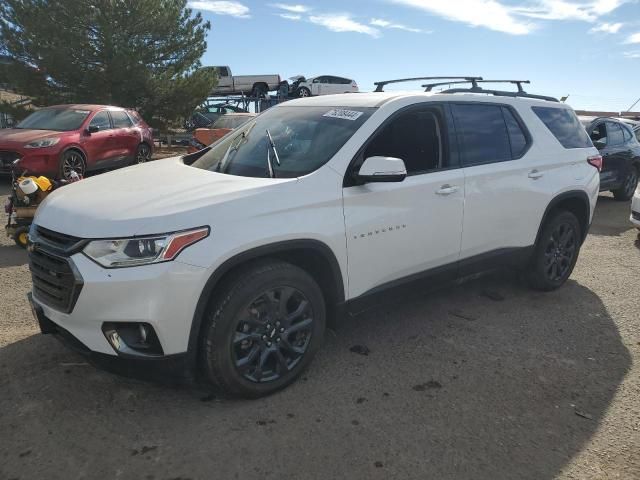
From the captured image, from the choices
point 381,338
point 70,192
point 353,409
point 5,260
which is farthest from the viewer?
point 5,260

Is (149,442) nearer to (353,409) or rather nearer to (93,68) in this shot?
(353,409)

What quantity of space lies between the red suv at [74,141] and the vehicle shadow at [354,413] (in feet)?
20.6

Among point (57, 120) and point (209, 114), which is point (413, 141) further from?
point (209, 114)

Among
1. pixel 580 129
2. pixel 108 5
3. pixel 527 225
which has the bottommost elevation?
pixel 527 225

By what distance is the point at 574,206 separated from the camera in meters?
4.99

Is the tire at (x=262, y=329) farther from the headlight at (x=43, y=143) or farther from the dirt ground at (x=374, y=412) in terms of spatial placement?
the headlight at (x=43, y=143)

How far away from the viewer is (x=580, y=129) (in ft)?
16.4

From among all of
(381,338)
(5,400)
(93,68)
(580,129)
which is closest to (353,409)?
(381,338)

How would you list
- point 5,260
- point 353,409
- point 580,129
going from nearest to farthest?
1. point 353,409
2. point 580,129
3. point 5,260

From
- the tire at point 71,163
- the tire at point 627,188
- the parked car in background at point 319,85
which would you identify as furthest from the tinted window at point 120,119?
the parked car in background at point 319,85

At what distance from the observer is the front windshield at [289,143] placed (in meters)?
3.23

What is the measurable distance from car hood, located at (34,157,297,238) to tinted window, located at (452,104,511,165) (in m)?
1.64

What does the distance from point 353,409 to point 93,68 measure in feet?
57.5

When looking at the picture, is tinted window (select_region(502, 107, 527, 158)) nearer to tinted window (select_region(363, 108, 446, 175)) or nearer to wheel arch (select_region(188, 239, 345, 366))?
tinted window (select_region(363, 108, 446, 175))
